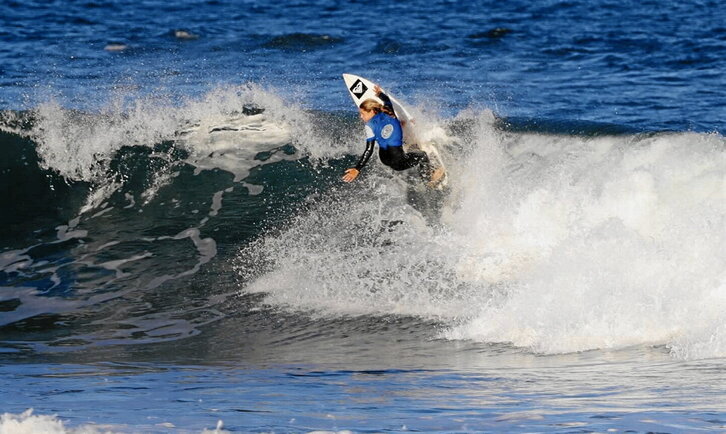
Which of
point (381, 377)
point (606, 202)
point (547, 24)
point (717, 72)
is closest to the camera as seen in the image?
point (381, 377)

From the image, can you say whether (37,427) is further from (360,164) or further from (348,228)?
(348,228)

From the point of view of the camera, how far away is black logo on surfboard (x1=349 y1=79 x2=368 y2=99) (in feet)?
38.4

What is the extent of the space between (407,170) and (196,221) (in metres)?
2.59

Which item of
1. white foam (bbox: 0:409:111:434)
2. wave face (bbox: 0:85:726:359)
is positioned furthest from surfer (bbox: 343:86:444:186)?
white foam (bbox: 0:409:111:434)

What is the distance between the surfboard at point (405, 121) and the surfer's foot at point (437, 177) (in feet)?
0.06

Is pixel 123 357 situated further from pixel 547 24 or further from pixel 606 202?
pixel 547 24

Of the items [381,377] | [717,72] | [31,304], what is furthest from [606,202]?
[717,72]

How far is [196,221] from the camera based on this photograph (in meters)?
12.2

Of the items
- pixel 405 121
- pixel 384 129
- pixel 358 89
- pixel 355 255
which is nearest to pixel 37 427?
pixel 355 255

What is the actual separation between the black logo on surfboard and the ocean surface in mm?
956

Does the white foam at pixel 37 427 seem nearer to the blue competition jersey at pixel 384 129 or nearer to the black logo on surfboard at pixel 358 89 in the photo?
the blue competition jersey at pixel 384 129

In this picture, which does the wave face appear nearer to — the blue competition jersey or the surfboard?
the surfboard

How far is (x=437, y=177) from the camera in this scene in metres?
11.9

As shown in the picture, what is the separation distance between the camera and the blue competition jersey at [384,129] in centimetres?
1107
